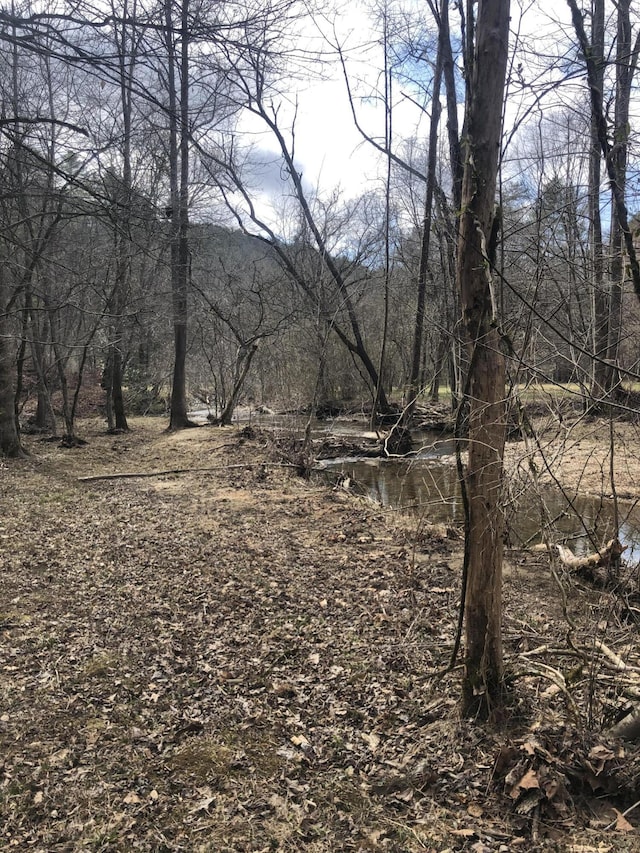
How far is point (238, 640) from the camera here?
452cm

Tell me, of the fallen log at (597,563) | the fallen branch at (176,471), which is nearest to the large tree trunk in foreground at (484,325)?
the fallen log at (597,563)

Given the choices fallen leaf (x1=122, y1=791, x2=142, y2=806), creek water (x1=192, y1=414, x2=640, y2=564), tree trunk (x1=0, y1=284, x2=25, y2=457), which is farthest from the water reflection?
tree trunk (x1=0, y1=284, x2=25, y2=457)

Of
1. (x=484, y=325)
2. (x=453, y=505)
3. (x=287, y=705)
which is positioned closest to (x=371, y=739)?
(x=287, y=705)

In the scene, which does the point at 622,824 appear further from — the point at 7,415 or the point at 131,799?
the point at 7,415

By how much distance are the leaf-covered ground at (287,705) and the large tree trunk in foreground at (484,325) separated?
1.57 ft

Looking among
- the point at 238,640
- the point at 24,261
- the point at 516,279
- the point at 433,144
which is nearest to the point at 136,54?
the point at 516,279

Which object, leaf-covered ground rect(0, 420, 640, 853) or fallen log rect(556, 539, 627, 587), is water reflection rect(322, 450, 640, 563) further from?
leaf-covered ground rect(0, 420, 640, 853)

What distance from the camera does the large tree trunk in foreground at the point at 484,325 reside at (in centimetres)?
279

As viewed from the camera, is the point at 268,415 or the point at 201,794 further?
the point at 268,415

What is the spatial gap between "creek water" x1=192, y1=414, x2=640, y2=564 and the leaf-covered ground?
684 millimetres

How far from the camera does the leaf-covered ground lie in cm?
261

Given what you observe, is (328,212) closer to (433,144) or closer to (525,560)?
(433,144)

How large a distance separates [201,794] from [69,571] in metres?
3.48

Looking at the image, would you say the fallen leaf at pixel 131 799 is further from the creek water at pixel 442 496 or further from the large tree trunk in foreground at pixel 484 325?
the creek water at pixel 442 496
